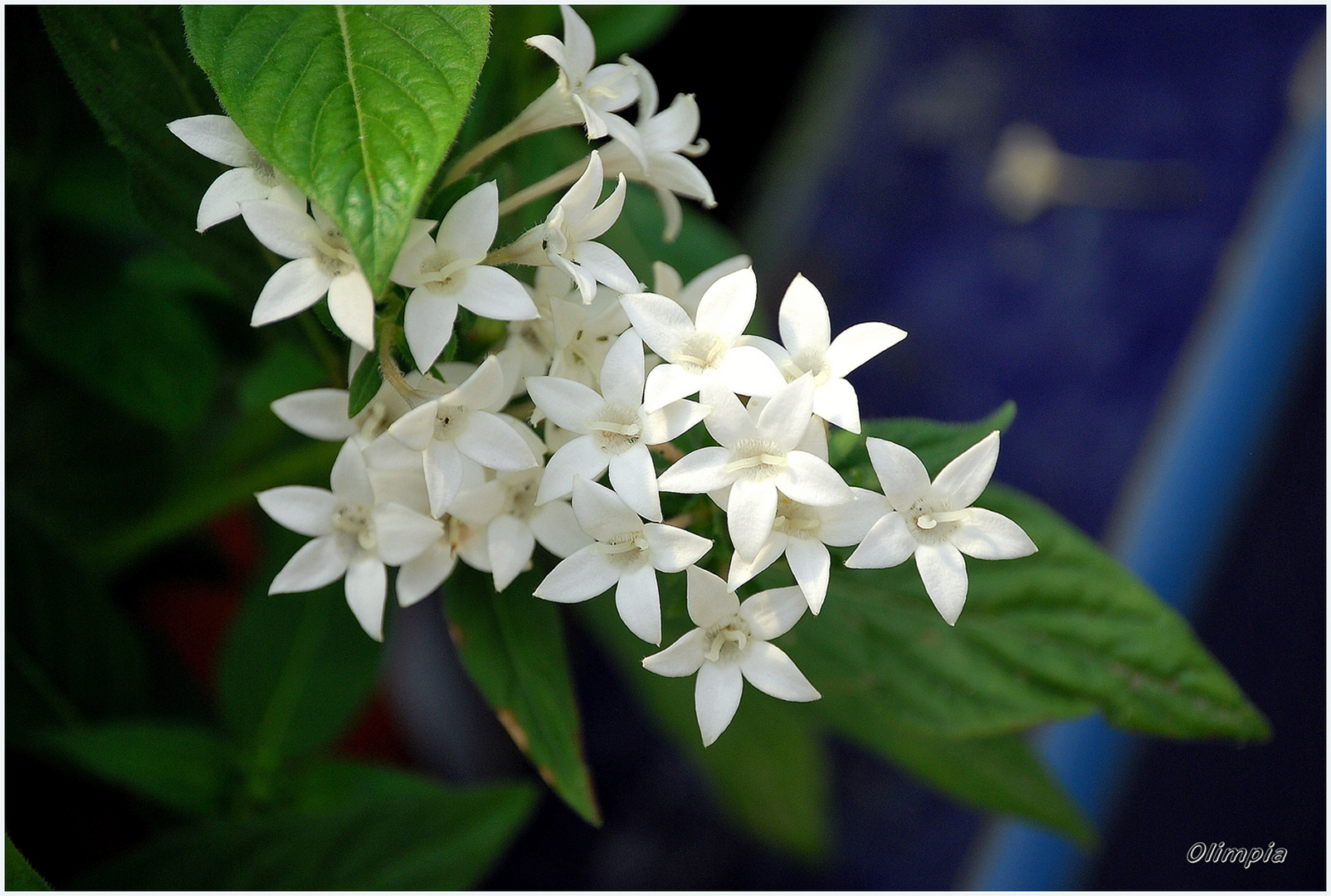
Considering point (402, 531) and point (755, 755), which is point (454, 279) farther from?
point (755, 755)

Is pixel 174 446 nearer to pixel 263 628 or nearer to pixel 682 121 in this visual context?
pixel 263 628

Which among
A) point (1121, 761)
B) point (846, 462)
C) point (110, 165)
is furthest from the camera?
point (1121, 761)

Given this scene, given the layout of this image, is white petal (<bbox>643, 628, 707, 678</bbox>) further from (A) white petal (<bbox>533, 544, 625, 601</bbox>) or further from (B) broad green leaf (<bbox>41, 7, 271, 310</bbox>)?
(B) broad green leaf (<bbox>41, 7, 271, 310</bbox>)

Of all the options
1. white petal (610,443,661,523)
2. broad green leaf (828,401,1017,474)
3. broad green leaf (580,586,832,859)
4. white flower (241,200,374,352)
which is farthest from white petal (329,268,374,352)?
A: broad green leaf (580,586,832,859)

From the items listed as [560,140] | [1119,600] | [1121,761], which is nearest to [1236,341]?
[1121,761]

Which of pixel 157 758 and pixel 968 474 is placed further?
pixel 157 758

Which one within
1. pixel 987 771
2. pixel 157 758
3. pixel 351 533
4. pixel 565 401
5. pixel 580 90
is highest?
pixel 580 90

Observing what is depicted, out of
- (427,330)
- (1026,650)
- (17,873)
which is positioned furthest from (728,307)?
(17,873)
